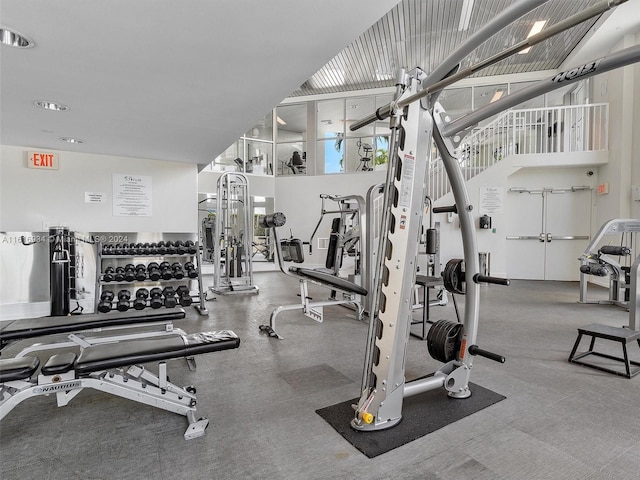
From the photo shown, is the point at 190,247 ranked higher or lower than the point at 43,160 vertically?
lower

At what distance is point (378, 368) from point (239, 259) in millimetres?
4609

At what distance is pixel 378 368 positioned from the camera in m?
1.81

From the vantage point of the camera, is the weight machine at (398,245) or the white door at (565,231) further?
the white door at (565,231)

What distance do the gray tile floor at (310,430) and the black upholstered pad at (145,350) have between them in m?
0.40

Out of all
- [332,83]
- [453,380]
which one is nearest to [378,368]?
[453,380]

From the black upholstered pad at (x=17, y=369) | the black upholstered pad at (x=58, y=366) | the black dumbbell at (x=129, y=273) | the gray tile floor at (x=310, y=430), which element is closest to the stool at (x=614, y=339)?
the gray tile floor at (x=310, y=430)

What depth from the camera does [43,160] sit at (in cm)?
455

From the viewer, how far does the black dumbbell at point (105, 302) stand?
3.69 meters

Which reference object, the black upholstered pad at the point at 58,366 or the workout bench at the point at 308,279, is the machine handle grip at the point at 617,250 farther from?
the black upholstered pad at the point at 58,366

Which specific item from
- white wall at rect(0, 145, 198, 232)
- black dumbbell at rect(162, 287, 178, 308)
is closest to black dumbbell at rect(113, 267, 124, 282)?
black dumbbell at rect(162, 287, 178, 308)

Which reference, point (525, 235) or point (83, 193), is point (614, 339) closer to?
point (525, 235)

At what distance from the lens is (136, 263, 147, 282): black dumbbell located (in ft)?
13.8

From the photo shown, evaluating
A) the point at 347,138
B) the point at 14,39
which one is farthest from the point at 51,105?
the point at 347,138

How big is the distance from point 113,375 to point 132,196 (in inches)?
155
